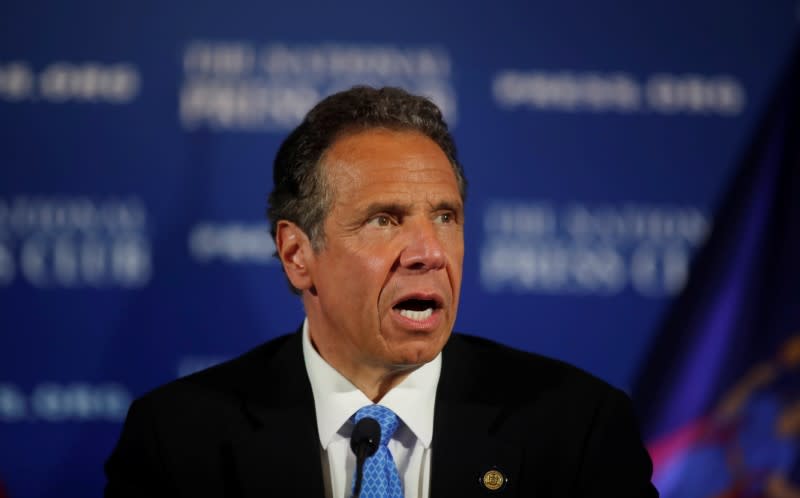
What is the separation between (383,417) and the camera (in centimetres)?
172

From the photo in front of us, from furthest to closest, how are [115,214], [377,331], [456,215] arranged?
[115,214] < [456,215] < [377,331]

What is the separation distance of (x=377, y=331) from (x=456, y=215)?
0.30 m

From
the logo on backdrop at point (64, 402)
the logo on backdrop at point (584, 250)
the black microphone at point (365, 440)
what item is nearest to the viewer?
the black microphone at point (365, 440)

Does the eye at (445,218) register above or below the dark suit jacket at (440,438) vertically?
above

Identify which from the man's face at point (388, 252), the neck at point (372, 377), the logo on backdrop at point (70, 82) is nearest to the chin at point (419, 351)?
the man's face at point (388, 252)

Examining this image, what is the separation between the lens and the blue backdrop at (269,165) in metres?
2.55

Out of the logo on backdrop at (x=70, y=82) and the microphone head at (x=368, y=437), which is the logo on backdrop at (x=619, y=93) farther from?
the microphone head at (x=368, y=437)

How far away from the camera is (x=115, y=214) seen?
2570 mm

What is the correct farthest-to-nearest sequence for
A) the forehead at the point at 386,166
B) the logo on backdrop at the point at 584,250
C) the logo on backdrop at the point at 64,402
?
the logo on backdrop at the point at 584,250, the logo on backdrop at the point at 64,402, the forehead at the point at 386,166

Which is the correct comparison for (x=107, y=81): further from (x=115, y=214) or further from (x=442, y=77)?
(x=442, y=77)

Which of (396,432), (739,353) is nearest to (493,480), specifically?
(396,432)

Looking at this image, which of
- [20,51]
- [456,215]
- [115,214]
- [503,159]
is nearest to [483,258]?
[503,159]

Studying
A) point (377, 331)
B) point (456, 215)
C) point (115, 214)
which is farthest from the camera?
point (115, 214)

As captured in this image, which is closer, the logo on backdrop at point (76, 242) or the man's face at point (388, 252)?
the man's face at point (388, 252)
